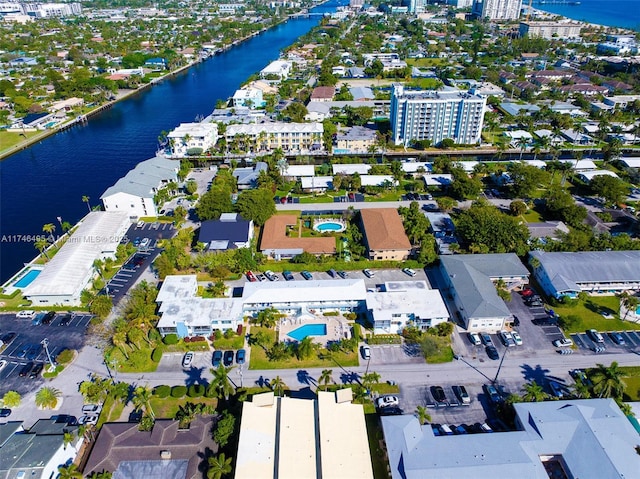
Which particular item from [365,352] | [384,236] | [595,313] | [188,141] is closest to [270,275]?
[384,236]

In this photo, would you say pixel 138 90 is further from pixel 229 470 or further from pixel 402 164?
pixel 229 470

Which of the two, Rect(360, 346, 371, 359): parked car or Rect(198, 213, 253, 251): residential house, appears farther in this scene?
Rect(198, 213, 253, 251): residential house

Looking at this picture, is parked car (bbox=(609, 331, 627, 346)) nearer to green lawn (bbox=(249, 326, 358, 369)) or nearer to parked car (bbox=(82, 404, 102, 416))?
green lawn (bbox=(249, 326, 358, 369))

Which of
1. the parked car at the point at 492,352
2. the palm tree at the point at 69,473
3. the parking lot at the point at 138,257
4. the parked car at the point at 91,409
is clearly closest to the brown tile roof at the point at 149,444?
the palm tree at the point at 69,473


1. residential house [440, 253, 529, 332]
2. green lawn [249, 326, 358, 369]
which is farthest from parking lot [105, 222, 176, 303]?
residential house [440, 253, 529, 332]

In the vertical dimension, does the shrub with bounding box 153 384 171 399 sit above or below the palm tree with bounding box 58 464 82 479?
below

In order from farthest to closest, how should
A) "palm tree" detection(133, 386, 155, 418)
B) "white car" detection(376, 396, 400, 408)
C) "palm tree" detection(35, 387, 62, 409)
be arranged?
"white car" detection(376, 396, 400, 408) → "palm tree" detection(35, 387, 62, 409) → "palm tree" detection(133, 386, 155, 418)
